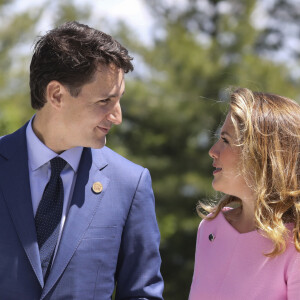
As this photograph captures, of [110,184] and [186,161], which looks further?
Answer: [186,161]

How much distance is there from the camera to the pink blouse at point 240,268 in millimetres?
2318

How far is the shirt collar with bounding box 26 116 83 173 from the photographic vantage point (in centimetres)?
259

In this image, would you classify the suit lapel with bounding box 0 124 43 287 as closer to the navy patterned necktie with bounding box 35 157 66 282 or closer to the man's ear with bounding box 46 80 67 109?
the navy patterned necktie with bounding box 35 157 66 282

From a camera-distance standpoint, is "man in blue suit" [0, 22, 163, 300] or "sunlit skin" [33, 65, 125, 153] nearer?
"man in blue suit" [0, 22, 163, 300]

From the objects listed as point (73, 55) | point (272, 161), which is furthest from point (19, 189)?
point (272, 161)

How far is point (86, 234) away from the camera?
2.51 metres

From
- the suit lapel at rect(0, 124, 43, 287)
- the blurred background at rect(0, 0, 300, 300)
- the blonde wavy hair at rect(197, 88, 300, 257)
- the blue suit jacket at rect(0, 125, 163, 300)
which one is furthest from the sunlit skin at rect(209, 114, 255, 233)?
the blurred background at rect(0, 0, 300, 300)

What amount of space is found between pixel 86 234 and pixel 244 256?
61cm

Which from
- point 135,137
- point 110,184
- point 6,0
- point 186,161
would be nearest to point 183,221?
point 186,161

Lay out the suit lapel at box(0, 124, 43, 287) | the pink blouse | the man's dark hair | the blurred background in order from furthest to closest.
Result: the blurred background
the man's dark hair
the suit lapel at box(0, 124, 43, 287)
the pink blouse

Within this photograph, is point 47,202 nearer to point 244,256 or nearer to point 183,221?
point 244,256

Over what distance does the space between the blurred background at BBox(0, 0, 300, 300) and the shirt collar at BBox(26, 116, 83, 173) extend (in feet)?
32.5

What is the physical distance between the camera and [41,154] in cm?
259

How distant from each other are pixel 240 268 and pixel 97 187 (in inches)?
25.5
